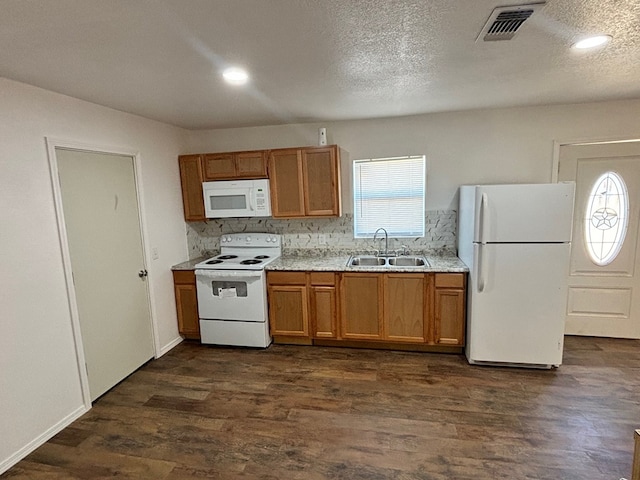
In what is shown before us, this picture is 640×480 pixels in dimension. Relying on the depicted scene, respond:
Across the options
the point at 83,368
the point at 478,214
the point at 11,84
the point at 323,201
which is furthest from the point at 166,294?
the point at 478,214

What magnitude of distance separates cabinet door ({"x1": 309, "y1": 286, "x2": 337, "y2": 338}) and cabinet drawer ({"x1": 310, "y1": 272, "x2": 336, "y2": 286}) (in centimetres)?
5

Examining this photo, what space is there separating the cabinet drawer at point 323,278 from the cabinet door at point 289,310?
137 millimetres

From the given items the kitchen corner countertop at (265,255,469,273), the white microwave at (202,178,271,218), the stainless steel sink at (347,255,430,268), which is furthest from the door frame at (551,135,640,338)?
the white microwave at (202,178,271,218)

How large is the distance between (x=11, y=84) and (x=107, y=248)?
1295 mm

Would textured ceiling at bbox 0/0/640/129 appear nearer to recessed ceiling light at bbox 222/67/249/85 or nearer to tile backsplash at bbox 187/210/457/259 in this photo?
recessed ceiling light at bbox 222/67/249/85

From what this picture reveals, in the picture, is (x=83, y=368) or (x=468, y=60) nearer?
(x=468, y=60)

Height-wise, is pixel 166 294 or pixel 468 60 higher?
pixel 468 60

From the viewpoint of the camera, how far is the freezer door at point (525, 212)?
271cm

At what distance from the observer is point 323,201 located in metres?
3.62

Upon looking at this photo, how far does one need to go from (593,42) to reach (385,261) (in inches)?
93.2

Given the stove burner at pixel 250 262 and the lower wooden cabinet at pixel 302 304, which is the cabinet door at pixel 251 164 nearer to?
the stove burner at pixel 250 262

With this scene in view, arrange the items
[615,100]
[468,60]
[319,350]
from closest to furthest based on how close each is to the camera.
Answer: [468,60] < [615,100] < [319,350]

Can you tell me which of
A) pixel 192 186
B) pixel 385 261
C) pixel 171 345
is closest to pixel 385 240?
pixel 385 261

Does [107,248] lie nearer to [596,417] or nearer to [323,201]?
[323,201]
